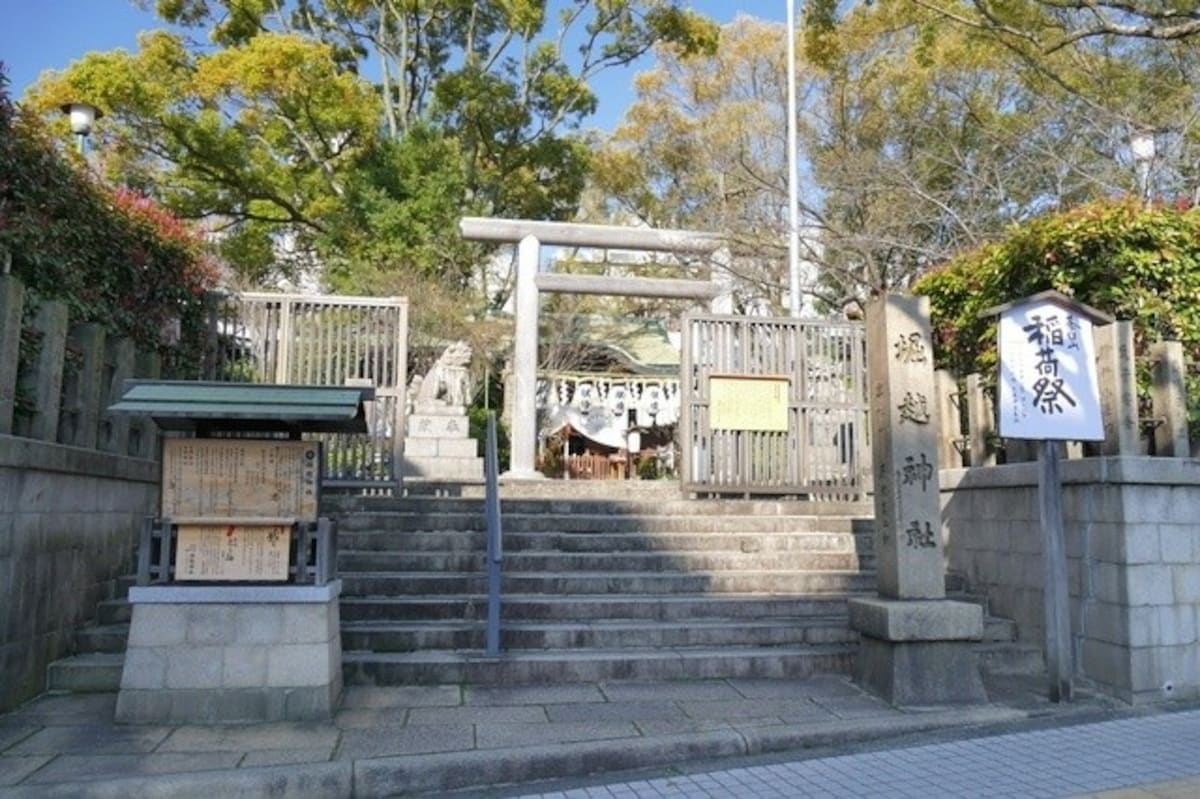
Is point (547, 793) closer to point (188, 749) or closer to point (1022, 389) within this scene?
point (188, 749)

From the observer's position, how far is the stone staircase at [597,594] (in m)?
6.38

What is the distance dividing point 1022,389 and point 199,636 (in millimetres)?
6014

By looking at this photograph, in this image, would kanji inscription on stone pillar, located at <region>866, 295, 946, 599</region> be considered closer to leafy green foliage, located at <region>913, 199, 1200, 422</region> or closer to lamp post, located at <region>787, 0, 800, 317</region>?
leafy green foliage, located at <region>913, 199, 1200, 422</region>

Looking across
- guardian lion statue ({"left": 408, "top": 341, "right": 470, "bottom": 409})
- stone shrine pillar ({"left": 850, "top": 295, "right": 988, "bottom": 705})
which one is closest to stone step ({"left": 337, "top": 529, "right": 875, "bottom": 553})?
stone shrine pillar ({"left": 850, "top": 295, "right": 988, "bottom": 705})

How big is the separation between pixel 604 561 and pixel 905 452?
121 inches

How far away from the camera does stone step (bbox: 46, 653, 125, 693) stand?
587 cm

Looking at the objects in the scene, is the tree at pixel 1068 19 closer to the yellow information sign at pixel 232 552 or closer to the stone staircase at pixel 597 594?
the stone staircase at pixel 597 594

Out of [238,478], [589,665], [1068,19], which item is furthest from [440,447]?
[1068,19]

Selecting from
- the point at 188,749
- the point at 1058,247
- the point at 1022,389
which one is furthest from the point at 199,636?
the point at 1058,247

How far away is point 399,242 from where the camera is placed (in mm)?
21484

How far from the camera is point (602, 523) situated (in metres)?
8.67

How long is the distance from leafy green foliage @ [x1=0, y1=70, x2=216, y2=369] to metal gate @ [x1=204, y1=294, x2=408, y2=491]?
0.55m

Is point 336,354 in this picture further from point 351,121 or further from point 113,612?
point 351,121

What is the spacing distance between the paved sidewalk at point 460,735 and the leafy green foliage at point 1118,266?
3.26 metres
